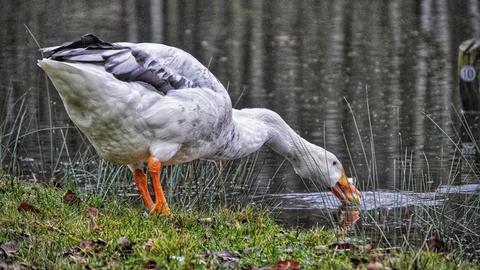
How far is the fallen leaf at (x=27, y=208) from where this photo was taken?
772 cm

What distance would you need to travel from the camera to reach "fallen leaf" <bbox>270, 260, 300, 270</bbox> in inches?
242

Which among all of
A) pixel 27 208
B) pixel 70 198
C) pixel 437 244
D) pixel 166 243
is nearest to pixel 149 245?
pixel 166 243

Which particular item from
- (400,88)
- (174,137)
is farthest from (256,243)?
(400,88)

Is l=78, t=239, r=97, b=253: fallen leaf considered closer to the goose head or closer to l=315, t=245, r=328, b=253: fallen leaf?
l=315, t=245, r=328, b=253: fallen leaf

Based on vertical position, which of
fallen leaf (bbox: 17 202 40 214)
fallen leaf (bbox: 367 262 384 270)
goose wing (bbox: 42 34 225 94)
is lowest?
fallen leaf (bbox: 17 202 40 214)

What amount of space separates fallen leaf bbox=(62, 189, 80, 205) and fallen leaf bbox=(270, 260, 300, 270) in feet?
9.11

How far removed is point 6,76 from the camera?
773 inches

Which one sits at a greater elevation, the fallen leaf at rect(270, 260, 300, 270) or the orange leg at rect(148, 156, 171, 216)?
the fallen leaf at rect(270, 260, 300, 270)

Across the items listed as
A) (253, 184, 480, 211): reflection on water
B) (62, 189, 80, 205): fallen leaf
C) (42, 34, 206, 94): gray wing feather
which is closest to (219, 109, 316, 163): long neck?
(253, 184, 480, 211): reflection on water

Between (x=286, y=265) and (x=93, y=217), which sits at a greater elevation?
(x=286, y=265)

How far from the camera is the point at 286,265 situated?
619 cm

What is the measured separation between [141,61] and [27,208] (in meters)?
1.52

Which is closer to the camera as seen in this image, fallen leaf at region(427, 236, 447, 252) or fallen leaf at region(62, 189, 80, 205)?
fallen leaf at region(427, 236, 447, 252)

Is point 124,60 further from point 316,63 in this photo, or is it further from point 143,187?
point 316,63
